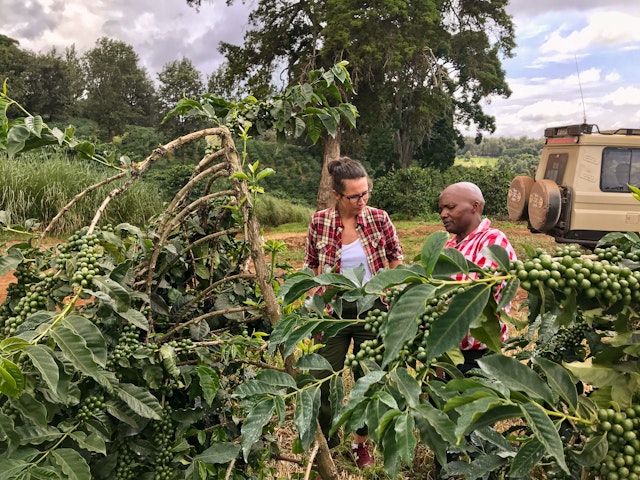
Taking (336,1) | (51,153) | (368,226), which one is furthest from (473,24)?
(368,226)

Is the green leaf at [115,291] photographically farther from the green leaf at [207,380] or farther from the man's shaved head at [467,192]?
the man's shaved head at [467,192]

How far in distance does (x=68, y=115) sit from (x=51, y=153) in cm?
1353

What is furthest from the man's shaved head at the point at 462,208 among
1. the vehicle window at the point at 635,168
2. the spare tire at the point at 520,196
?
the spare tire at the point at 520,196

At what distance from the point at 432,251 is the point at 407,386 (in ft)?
0.79

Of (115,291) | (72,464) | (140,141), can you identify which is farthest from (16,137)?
(140,141)

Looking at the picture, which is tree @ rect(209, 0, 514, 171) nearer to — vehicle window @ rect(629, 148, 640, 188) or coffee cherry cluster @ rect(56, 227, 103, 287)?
vehicle window @ rect(629, 148, 640, 188)

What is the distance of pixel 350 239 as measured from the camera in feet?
9.28

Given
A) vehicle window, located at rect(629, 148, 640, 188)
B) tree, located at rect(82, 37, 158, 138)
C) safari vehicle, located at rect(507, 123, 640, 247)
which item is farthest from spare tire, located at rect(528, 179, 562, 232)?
tree, located at rect(82, 37, 158, 138)

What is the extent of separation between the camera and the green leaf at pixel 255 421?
0.98 m

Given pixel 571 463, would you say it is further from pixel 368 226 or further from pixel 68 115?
pixel 68 115

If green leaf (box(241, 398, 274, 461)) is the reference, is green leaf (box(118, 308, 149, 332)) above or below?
above

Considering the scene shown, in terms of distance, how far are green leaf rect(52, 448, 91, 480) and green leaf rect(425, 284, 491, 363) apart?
85cm

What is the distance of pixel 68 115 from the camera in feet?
77.4

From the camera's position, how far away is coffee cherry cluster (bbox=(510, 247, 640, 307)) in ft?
2.35
